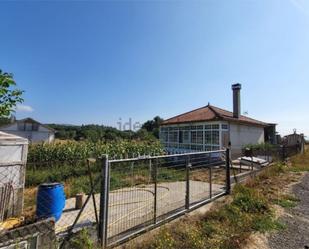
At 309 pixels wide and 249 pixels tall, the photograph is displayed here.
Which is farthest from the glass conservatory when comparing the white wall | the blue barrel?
the white wall

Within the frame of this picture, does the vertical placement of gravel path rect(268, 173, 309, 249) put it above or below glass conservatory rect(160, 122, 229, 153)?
below

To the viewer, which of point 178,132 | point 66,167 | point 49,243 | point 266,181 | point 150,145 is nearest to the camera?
point 49,243

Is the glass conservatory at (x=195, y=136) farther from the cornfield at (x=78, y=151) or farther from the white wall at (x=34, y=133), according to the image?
the white wall at (x=34, y=133)

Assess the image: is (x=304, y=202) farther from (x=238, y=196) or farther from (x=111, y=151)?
(x=111, y=151)

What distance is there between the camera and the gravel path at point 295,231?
4.21 metres

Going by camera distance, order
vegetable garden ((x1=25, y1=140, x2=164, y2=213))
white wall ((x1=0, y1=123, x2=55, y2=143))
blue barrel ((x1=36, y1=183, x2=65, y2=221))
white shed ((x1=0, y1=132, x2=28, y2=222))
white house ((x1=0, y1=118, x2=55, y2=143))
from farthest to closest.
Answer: white house ((x1=0, y1=118, x2=55, y2=143)) < white wall ((x1=0, y1=123, x2=55, y2=143)) < vegetable garden ((x1=25, y1=140, x2=164, y2=213)) < white shed ((x1=0, y1=132, x2=28, y2=222)) < blue barrel ((x1=36, y1=183, x2=65, y2=221))

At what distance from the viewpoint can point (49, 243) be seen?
312 centimetres

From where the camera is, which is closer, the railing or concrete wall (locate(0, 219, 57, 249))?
concrete wall (locate(0, 219, 57, 249))

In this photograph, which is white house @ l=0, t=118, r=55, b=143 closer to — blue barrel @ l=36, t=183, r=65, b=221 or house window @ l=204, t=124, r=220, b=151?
house window @ l=204, t=124, r=220, b=151

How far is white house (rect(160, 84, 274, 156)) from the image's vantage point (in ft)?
58.5

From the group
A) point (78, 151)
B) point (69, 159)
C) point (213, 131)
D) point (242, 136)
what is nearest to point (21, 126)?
point (78, 151)

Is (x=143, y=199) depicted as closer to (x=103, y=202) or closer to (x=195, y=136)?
(x=103, y=202)

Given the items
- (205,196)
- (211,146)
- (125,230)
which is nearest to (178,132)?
(211,146)

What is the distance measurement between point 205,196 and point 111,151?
10.5 m
